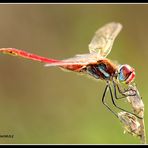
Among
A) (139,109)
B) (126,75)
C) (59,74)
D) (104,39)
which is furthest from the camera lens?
(59,74)

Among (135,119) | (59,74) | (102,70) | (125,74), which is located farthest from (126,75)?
(59,74)

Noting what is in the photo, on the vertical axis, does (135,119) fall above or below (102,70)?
below

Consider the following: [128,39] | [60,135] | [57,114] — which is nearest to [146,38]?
[128,39]

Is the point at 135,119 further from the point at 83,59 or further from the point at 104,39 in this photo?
the point at 104,39

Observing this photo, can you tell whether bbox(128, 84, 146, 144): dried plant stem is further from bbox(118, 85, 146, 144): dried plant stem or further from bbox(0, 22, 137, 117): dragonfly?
bbox(0, 22, 137, 117): dragonfly

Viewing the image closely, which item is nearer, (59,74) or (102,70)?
(102,70)

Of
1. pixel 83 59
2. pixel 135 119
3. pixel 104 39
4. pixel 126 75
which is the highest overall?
pixel 104 39
